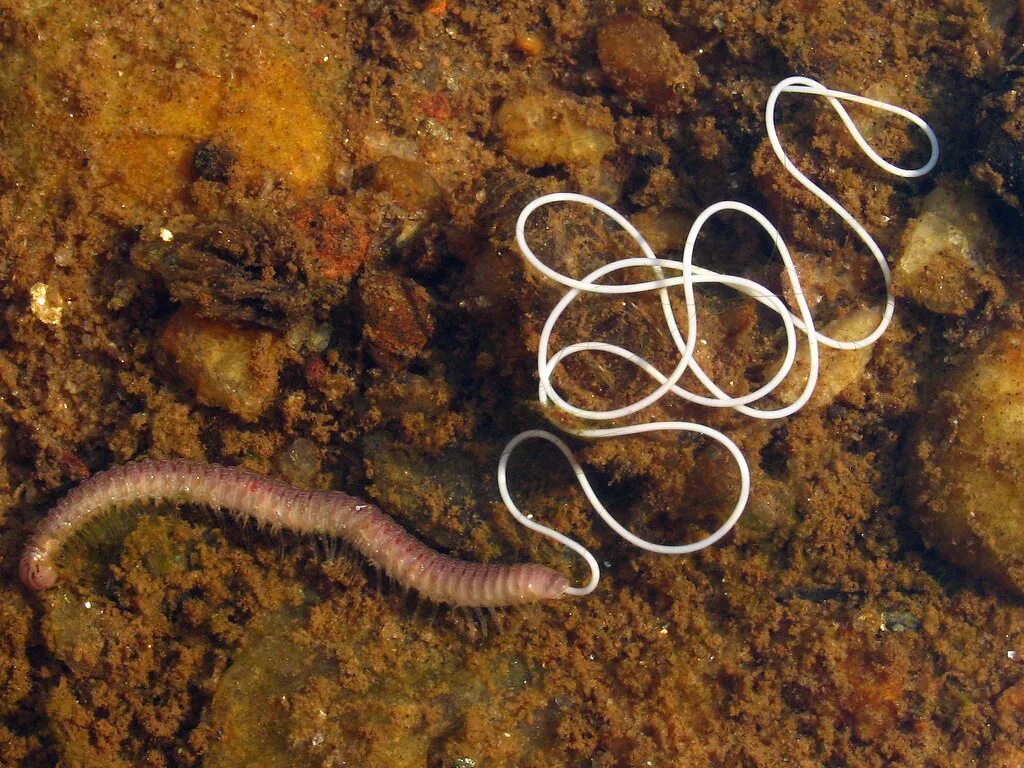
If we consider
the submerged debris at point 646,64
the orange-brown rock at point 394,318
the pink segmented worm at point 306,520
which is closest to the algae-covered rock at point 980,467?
the pink segmented worm at point 306,520

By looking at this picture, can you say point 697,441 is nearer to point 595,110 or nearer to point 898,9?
point 595,110

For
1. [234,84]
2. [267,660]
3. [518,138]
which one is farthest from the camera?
[518,138]

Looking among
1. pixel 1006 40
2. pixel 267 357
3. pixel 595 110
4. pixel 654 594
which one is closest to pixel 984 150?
pixel 1006 40

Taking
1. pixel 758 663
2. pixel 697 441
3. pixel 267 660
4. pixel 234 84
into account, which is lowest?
pixel 267 660

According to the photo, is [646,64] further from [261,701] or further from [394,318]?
[261,701]

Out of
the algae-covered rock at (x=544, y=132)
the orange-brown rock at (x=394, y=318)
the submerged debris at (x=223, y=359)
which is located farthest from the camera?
the algae-covered rock at (x=544, y=132)

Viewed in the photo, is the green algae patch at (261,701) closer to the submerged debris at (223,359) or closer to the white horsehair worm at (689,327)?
the submerged debris at (223,359)

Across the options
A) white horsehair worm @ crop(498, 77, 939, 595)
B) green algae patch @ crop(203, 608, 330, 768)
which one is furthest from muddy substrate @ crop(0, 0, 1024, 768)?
white horsehair worm @ crop(498, 77, 939, 595)
